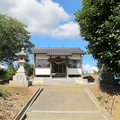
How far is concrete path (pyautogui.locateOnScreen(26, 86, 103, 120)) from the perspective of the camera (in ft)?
18.6

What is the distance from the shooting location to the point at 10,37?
1475cm

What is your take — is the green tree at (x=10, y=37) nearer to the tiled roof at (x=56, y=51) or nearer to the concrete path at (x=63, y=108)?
the tiled roof at (x=56, y=51)

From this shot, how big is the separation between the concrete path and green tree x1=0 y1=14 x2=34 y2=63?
10.2m

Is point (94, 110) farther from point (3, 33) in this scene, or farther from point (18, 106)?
point (3, 33)

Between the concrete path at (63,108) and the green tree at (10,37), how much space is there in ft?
33.4

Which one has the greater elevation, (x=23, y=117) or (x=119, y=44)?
(x=119, y=44)

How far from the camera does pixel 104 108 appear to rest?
6.02 meters

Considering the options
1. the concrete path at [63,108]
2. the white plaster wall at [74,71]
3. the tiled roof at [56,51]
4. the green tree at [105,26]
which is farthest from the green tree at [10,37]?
the green tree at [105,26]

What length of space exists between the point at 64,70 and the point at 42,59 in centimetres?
381

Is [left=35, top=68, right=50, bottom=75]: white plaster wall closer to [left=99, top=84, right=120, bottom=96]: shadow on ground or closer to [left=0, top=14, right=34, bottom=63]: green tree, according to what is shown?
[left=0, top=14, right=34, bottom=63]: green tree

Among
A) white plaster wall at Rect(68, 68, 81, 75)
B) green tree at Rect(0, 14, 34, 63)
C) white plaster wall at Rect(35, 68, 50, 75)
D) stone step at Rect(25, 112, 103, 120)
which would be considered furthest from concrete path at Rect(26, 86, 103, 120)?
green tree at Rect(0, 14, 34, 63)

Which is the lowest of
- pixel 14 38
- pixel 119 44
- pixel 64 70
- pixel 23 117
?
pixel 23 117

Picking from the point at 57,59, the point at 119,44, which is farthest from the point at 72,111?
the point at 57,59

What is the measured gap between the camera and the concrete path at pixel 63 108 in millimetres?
5660
